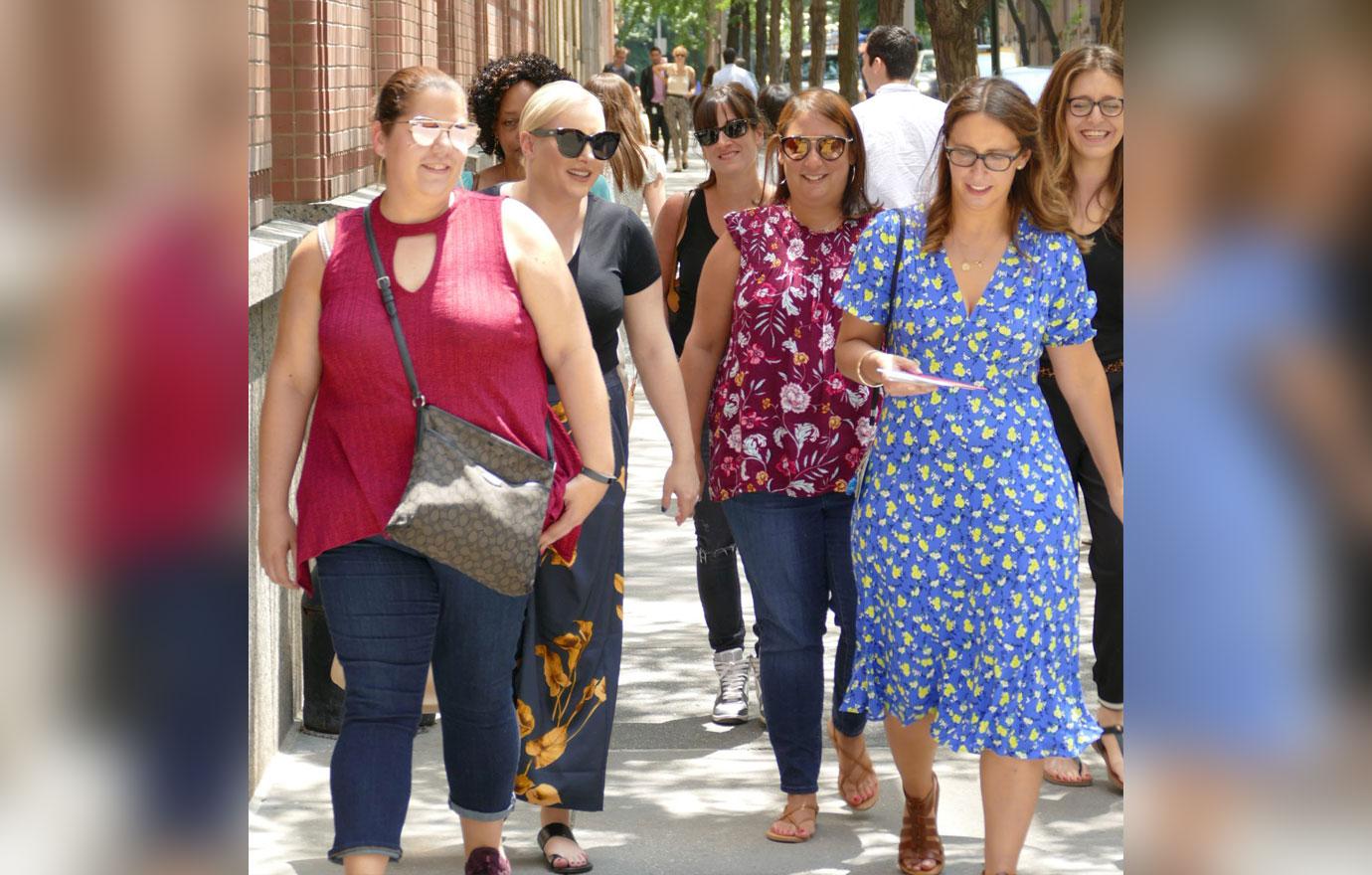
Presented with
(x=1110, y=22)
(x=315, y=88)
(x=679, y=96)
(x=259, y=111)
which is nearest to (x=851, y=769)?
(x=259, y=111)

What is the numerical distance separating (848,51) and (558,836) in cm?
1989

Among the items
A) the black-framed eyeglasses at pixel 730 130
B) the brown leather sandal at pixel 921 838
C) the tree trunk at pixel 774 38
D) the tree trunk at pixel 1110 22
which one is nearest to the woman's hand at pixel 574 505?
the brown leather sandal at pixel 921 838

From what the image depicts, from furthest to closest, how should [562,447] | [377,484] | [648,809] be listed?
1. [648,809]
2. [562,447]
3. [377,484]

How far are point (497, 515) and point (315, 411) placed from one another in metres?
0.46

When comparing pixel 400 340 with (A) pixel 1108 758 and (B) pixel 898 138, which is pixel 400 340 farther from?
(B) pixel 898 138

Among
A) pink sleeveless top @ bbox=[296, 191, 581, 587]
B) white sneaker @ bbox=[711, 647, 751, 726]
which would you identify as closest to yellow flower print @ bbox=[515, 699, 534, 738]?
pink sleeveless top @ bbox=[296, 191, 581, 587]

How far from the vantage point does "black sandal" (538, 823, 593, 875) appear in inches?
183

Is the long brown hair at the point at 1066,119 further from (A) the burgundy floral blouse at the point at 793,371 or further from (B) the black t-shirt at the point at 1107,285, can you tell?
(A) the burgundy floral blouse at the point at 793,371

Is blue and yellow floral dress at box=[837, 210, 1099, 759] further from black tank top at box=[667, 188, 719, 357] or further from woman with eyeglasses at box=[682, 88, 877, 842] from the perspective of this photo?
black tank top at box=[667, 188, 719, 357]
